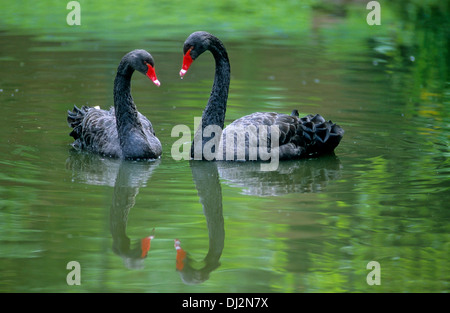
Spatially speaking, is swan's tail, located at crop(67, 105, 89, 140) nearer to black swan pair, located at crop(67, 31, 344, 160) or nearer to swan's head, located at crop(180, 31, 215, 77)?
black swan pair, located at crop(67, 31, 344, 160)

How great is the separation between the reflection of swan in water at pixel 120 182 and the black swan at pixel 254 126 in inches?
26.0

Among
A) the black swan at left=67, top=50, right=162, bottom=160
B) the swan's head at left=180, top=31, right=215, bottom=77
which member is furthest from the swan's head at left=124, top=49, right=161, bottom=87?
the swan's head at left=180, top=31, right=215, bottom=77

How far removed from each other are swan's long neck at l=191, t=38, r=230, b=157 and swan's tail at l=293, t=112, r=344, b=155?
75cm

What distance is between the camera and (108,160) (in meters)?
7.28

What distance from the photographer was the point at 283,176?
6.84m

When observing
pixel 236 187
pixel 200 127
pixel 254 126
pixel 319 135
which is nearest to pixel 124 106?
pixel 200 127

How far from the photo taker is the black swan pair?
7164 millimetres

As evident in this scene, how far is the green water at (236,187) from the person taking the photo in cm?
475

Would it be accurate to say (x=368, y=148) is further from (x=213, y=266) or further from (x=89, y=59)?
(x=89, y=59)

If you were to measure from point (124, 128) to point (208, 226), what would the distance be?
1.94 m

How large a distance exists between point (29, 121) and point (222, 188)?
2.95 meters

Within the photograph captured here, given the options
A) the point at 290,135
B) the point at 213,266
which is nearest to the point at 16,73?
the point at 290,135

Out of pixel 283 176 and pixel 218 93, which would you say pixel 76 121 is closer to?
pixel 218 93

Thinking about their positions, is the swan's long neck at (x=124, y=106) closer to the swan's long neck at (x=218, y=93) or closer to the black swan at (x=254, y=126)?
the black swan at (x=254, y=126)
